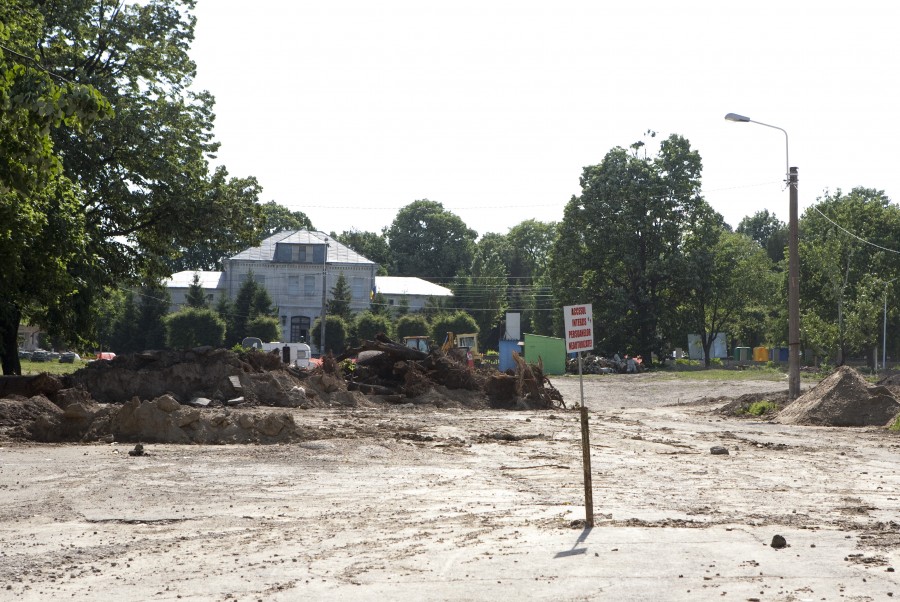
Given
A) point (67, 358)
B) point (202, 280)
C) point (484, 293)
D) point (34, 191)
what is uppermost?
point (202, 280)

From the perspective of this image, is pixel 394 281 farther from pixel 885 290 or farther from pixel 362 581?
pixel 362 581

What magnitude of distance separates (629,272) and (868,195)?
4763cm

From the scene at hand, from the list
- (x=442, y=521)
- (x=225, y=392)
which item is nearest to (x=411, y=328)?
(x=225, y=392)

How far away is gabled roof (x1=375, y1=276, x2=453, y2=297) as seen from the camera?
109 m

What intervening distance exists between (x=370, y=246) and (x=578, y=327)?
12652 centimetres

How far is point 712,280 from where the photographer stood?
68812mm

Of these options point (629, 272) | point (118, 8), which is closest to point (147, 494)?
point (118, 8)

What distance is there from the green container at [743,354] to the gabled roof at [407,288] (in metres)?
30.2

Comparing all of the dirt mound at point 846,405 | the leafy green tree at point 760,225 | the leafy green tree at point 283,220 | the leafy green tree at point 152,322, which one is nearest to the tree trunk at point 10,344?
the dirt mound at point 846,405

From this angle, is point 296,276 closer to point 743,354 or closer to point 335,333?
point 335,333

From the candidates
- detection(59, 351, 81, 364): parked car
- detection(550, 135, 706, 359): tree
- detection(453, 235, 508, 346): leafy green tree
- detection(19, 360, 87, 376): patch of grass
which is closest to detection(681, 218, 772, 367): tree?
detection(550, 135, 706, 359): tree

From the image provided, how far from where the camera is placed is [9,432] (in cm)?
1850

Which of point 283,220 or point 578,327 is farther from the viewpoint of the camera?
point 283,220

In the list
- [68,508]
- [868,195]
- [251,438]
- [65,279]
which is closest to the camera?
[68,508]
